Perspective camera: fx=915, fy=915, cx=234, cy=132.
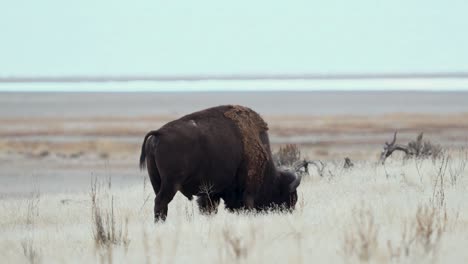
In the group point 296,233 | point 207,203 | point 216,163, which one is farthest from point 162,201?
point 296,233

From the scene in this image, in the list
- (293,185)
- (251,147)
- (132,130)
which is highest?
(251,147)

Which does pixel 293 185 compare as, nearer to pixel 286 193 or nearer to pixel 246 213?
pixel 286 193

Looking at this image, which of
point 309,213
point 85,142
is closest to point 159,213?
point 309,213

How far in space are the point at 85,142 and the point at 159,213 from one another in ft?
71.4

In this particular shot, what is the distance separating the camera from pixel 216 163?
10.9 meters

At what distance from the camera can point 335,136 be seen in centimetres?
3309

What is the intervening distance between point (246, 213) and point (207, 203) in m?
0.76

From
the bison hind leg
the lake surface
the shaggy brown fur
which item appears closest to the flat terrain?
the lake surface

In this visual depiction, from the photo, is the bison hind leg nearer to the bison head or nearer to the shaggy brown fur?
the shaggy brown fur

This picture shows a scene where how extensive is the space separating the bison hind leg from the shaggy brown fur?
1.57 feet

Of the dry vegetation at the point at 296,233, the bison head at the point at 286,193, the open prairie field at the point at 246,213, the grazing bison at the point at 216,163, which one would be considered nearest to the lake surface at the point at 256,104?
the open prairie field at the point at 246,213

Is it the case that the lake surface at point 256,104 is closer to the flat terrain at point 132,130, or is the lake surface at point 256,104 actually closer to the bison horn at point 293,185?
the flat terrain at point 132,130

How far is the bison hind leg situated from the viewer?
11305 mm

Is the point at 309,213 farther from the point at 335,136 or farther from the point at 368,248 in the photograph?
the point at 335,136
